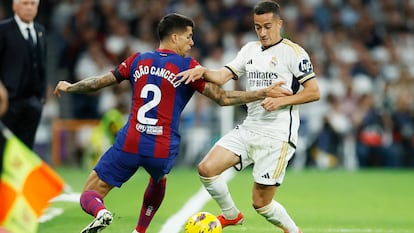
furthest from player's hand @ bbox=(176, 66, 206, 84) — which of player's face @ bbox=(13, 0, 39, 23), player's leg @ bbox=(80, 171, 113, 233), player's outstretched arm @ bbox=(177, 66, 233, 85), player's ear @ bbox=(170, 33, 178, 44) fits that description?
player's face @ bbox=(13, 0, 39, 23)

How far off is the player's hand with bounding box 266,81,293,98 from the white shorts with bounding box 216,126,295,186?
50 cm

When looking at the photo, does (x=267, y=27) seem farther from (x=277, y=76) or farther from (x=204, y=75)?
(x=204, y=75)

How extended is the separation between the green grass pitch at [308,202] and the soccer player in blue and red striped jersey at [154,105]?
128 cm

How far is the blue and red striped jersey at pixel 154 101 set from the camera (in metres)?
8.21

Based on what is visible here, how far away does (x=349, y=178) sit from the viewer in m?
17.4

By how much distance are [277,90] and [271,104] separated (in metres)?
0.18

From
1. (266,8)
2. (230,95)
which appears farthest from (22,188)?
(266,8)

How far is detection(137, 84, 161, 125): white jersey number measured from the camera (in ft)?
26.9

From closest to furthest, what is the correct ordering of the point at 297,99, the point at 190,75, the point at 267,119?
the point at 190,75, the point at 297,99, the point at 267,119

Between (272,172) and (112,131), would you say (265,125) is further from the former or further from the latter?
(112,131)

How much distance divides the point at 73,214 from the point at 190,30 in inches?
138

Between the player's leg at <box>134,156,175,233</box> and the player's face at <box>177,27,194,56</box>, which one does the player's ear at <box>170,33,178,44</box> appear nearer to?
the player's face at <box>177,27,194,56</box>

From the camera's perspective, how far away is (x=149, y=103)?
8227 mm

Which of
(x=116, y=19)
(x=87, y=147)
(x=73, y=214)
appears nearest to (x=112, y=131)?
(x=87, y=147)
